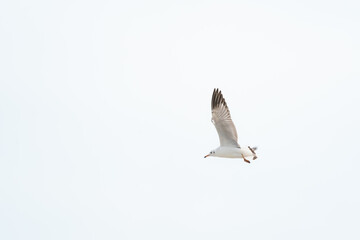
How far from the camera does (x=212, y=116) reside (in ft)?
110

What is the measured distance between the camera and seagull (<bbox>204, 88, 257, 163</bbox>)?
33.5 m

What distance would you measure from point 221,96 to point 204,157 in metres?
2.16

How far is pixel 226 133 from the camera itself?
1321 inches

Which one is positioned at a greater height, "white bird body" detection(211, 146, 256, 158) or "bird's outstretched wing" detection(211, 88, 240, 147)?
"bird's outstretched wing" detection(211, 88, 240, 147)

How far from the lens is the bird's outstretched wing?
3347 centimetres

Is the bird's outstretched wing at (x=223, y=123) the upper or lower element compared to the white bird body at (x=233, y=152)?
upper

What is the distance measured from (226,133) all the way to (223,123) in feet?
1.18

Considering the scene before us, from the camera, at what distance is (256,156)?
111 ft

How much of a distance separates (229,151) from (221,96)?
5.93 ft

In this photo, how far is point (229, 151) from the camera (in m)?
33.7

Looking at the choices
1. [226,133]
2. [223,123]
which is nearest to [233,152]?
[226,133]

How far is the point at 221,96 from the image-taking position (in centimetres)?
3391

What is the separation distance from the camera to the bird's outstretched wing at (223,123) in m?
33.5

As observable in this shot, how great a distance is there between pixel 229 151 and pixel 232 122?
0.94m
